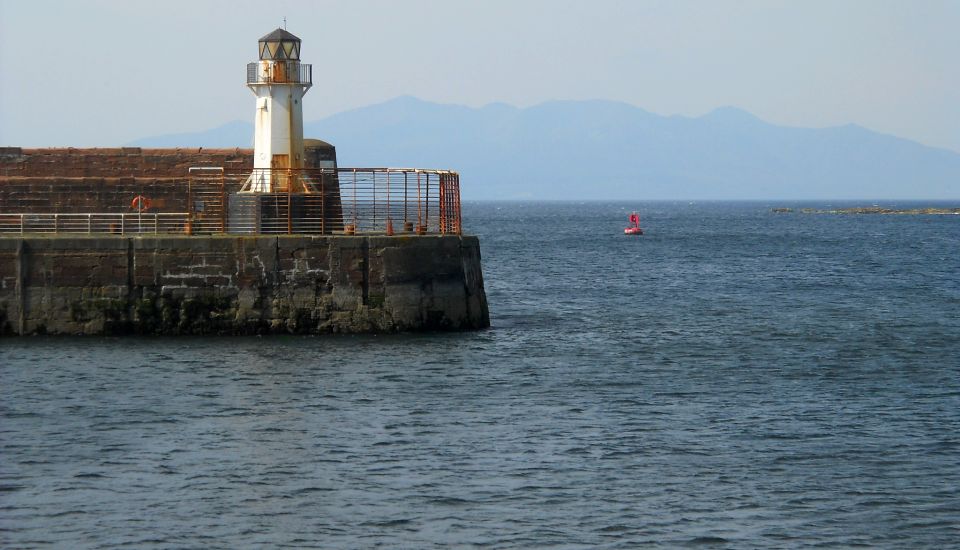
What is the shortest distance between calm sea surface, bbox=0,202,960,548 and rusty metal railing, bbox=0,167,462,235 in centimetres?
342

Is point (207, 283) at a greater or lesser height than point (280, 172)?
lesser

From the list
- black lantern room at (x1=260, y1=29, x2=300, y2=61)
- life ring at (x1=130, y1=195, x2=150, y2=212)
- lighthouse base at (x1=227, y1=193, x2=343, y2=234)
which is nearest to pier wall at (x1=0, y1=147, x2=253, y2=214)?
life ring at (x1=130, y1=195, x2=150, y2=212)

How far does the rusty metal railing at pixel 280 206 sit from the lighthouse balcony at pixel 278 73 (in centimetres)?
242

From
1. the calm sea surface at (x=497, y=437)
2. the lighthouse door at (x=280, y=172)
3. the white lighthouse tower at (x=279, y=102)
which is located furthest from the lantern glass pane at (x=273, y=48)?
the calm sea surface at (x=497, y=437)

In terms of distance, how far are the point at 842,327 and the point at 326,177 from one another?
14356 millimetres

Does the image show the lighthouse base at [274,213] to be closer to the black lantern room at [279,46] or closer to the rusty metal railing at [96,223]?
the rusty metal railing at [96,223]

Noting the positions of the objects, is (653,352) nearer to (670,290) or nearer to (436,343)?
(436,343)

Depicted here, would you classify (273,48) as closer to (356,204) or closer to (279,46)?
(279,46)

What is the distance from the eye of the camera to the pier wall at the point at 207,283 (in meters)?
30.4

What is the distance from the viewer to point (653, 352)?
31297 millimetres

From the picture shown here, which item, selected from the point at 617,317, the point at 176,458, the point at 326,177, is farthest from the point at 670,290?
the point at 176,458

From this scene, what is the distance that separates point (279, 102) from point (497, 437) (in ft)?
55.0

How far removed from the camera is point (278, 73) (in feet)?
117

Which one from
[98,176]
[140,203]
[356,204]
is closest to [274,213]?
[356,204]
